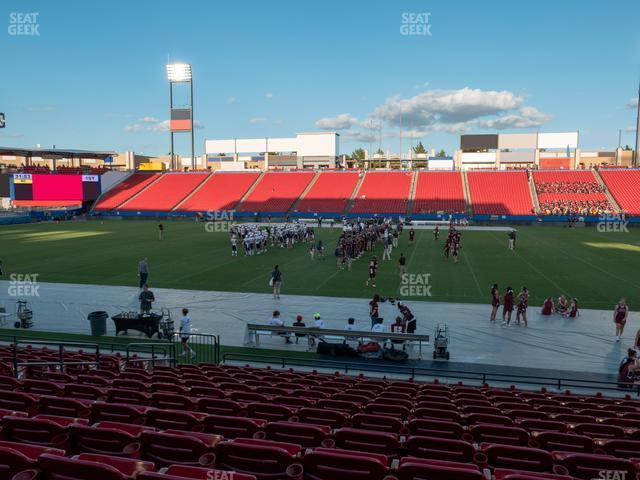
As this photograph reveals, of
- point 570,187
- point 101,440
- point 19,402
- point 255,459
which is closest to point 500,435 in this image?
point 255,459

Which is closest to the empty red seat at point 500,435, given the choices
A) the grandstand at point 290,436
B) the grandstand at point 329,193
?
the grandstand at point 290,436

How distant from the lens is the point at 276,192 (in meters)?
69.1

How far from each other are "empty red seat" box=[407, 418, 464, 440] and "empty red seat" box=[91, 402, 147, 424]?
2.78m

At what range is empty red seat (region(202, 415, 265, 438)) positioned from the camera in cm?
438

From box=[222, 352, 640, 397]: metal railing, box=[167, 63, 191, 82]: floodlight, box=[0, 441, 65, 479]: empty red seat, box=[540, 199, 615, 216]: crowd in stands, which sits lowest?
box=[222, 352, 640, 397]: metal railing

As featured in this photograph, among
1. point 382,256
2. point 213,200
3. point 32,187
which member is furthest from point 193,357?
point 32,187

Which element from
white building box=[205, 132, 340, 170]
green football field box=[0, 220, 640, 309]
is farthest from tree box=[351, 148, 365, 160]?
green football field box=[0, 220, 640, 309]

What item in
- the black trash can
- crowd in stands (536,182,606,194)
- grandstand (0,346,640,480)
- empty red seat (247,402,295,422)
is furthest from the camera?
crowd in stands (536,182,606,194)

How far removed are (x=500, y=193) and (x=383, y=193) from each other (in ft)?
50.7

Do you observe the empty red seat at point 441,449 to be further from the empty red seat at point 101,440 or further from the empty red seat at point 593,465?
the empty red seat at point 101,440

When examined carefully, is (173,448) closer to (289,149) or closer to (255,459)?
(255,459)

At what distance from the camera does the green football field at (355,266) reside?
21.0 m

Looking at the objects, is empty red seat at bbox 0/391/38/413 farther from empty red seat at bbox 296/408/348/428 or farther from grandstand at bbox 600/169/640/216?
grandstand at bbox 600/169/640/216

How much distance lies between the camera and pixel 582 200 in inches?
2293
